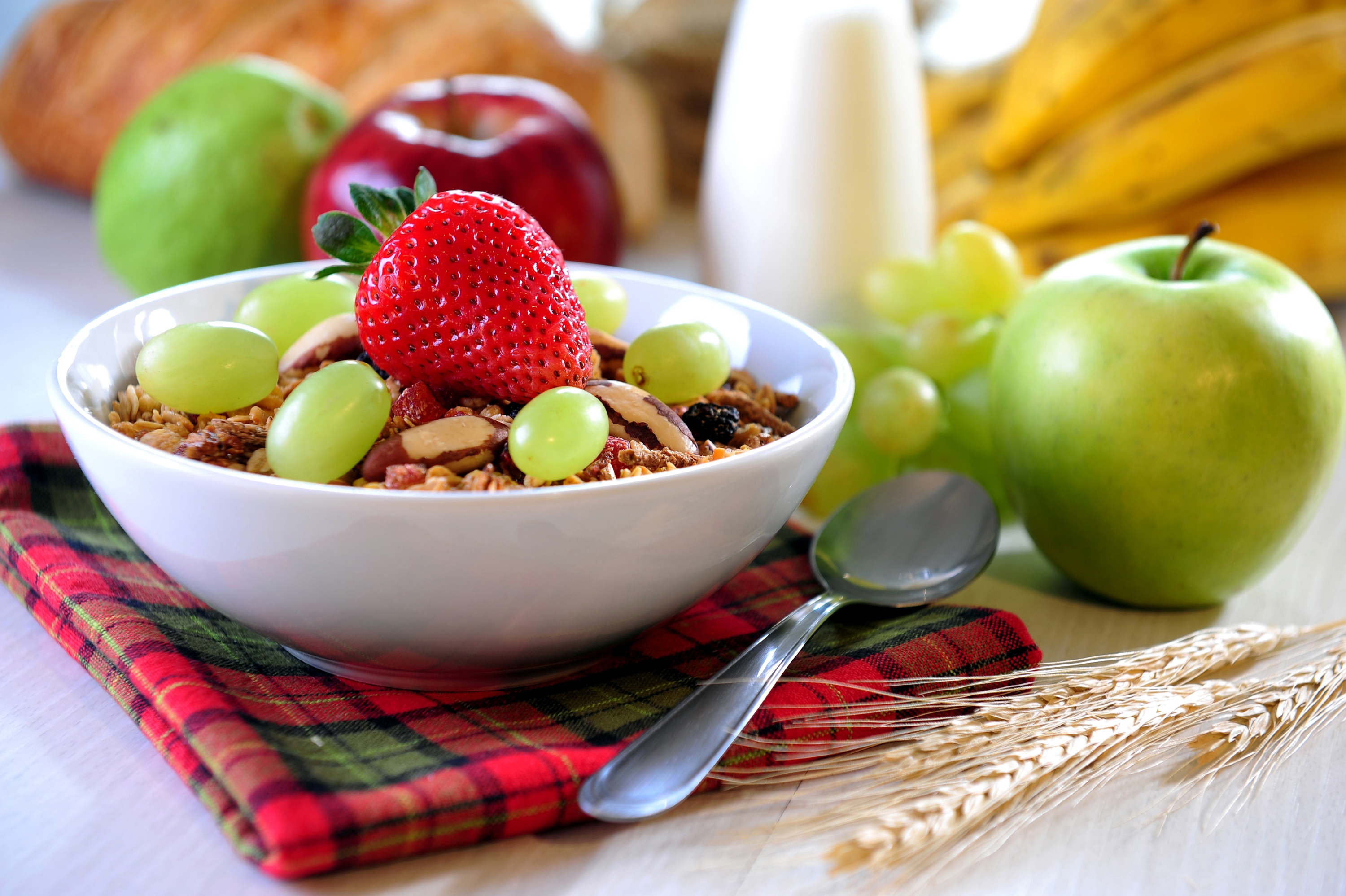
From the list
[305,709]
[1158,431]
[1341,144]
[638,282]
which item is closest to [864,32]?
[638,282]

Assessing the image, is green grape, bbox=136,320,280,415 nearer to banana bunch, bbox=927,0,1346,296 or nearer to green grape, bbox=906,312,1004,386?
green grape, bbox=906,312,1004,386

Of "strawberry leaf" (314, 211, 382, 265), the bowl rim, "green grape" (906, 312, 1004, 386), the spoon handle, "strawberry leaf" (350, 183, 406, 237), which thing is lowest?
the spoon handle

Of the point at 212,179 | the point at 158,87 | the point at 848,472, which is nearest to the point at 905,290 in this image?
the point at 848,472

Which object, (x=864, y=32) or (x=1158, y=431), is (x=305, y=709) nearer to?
(x=1158, y=431)

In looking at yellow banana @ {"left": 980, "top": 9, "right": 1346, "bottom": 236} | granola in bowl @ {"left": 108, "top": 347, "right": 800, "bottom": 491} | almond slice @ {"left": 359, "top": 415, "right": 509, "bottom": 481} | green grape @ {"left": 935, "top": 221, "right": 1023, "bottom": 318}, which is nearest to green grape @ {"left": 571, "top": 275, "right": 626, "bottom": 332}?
granola in bowl @ {"left": 108, "top": 347, "right": 800, "bottom": 491}

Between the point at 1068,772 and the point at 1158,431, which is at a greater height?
the point at 1158,431

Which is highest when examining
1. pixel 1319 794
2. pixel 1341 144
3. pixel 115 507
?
pixel 1341 144

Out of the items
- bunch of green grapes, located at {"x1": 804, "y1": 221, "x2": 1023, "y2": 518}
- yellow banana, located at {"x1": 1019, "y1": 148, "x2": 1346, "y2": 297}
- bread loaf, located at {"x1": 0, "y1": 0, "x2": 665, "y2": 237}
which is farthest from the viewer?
bread loaf, located at {"x1": 0, "y1": 0, "x2": 665, "y2": 237}
